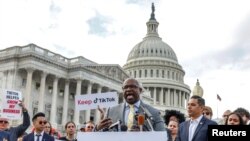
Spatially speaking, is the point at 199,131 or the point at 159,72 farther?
the point at 159,72

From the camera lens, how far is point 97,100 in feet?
35.5

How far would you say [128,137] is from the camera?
5.16 m

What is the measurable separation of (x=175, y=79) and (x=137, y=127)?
11135 centimetres

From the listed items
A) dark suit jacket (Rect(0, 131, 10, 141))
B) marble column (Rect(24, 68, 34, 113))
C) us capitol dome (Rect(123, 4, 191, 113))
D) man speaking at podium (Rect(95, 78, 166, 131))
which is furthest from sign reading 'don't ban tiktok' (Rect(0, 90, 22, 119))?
us capitol dome (Rect(123, 4, 191, 113))

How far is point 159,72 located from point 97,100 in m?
104

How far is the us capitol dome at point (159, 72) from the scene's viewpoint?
112 meters

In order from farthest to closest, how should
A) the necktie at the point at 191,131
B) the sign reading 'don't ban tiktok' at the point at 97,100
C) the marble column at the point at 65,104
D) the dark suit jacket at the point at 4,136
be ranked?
the marble column at the point at 65,104 → the sign reading 'don't ban tiktok' at the point at 97,100 → the dark suit jacket at the point at 4,136 → the necktie at the point at 191,131

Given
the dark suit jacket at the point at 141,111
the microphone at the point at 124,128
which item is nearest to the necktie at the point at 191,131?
the dark suit jacket at the point at 141,111

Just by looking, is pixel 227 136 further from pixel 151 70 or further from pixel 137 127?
pixel 151 70

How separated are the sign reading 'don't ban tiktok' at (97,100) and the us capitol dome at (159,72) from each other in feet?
316

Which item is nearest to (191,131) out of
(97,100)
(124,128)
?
(124,128)

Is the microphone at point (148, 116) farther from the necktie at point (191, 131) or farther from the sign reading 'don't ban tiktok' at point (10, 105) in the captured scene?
the sign reading 'don't ban tiktok' at point (10, 105)

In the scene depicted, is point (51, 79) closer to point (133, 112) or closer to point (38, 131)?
point (38, 131)

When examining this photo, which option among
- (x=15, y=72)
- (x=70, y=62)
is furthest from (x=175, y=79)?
(x=15, y=72)
